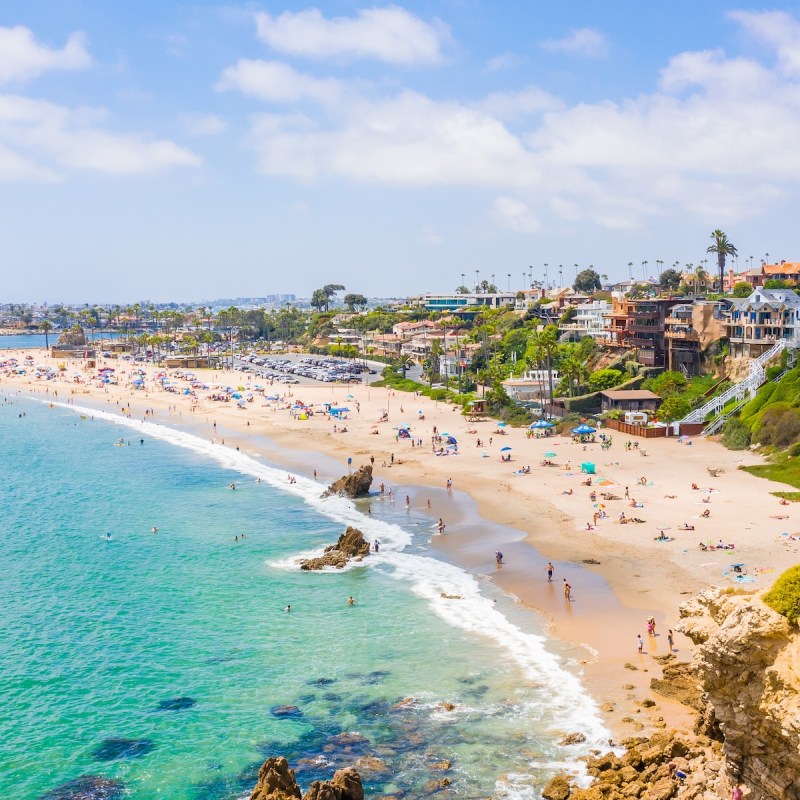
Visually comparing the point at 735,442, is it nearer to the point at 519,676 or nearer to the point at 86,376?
the point at 519,676

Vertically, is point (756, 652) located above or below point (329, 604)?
above

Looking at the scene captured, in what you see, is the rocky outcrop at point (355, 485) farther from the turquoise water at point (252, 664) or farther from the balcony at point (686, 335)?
the balcony at point (686, 335)

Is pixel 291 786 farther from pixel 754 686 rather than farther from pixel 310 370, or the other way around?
pixel 310 370

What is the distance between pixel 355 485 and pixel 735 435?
28.8 meters

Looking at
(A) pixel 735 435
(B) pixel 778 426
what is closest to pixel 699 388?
(A) pixel 735 435

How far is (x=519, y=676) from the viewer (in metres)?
28.5

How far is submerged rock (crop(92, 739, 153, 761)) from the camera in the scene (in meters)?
25.0

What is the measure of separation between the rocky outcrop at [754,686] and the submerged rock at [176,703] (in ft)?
55.0

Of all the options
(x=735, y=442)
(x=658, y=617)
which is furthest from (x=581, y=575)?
(x=735, y=442)

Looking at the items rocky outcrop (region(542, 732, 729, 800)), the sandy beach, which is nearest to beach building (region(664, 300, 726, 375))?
the sandy beach

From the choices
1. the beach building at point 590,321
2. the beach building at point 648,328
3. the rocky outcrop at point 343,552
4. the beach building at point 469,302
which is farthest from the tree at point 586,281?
the rocky outcrop at point 343,552

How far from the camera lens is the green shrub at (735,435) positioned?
2404 inches

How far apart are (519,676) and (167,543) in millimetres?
24649

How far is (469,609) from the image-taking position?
3472cm
